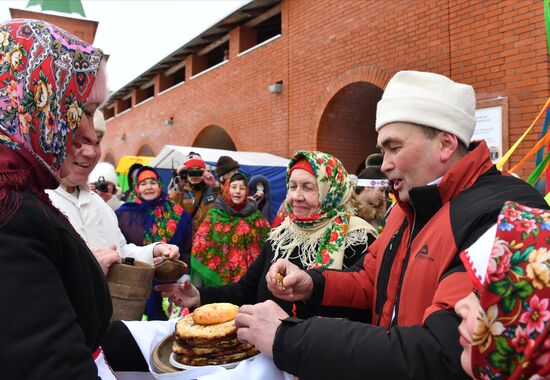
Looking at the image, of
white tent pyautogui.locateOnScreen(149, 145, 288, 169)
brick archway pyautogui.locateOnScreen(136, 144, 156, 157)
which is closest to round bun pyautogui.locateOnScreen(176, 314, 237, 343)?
white tent pyautogui.locateOnScreen(149, 145, 288, 169)

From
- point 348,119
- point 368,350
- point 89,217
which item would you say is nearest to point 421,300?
point 368,350

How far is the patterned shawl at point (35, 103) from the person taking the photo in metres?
Result: 0.93

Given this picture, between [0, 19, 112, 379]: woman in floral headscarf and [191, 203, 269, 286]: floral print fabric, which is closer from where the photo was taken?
[0, 19, 112, 379]: woman in floral headscarf

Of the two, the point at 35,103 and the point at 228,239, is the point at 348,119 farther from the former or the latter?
the point at 35,103

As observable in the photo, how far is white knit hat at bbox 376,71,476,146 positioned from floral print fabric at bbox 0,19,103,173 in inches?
45.2

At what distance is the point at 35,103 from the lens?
37.5 inches

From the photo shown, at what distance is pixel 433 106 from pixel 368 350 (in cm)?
96

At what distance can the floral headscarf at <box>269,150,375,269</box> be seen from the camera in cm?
257

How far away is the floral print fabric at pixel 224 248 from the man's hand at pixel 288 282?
268 cm

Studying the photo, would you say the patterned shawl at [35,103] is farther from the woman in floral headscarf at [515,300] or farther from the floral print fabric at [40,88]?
the woman in floral headscarf at [515,300]

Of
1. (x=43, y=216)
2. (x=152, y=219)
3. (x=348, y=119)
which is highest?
(x=348, y=119)

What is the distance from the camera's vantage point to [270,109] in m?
10.5

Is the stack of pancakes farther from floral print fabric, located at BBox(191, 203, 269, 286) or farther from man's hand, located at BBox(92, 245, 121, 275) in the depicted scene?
floral print fabric, located at BBox(191, 203, 269, 286)

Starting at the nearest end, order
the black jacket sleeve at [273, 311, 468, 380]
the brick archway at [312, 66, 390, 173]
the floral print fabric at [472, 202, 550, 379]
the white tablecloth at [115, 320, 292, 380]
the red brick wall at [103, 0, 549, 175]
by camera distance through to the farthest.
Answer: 1. the floral print fabric at [472, 202, 550, 379]
2. the black jacket sleeve at [273, 311, 468, 380]
3. the white tablecloth at [115, 320, 292, 380]
4. the red brick wall at [103, 0, 549, 175]
5. the brick archway at [312, 66, 390, 173]
